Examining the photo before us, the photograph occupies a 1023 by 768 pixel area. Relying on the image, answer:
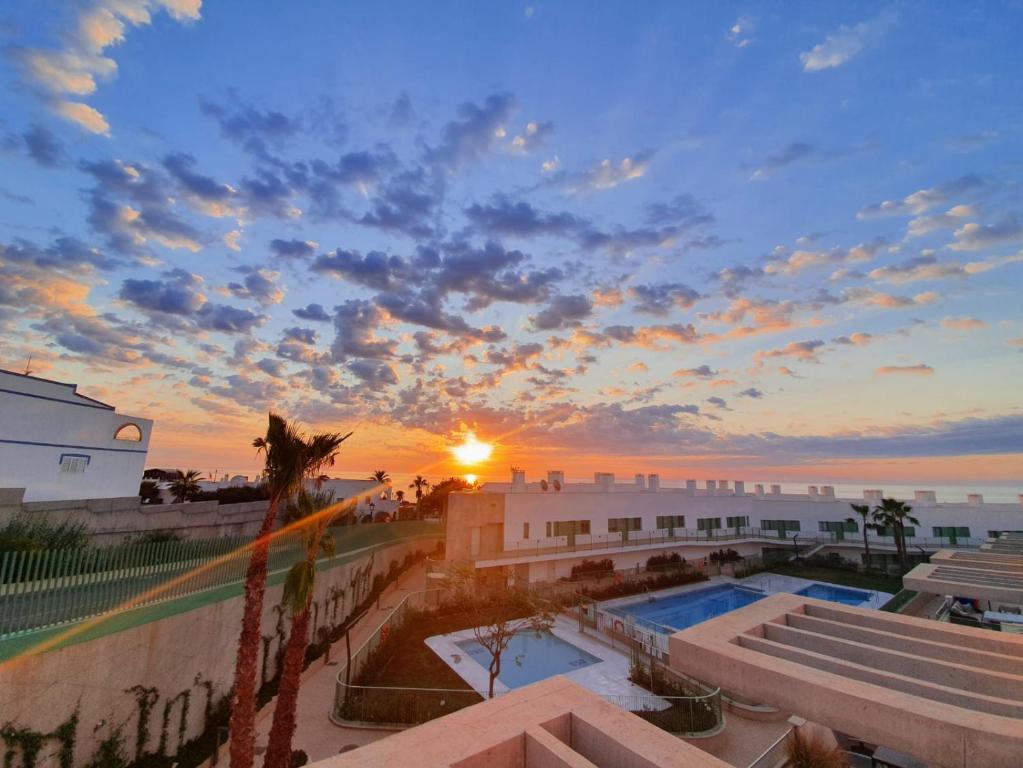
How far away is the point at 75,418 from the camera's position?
22984mm

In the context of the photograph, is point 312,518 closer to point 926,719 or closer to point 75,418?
point 926,719

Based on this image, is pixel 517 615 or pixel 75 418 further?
pixel 75 418

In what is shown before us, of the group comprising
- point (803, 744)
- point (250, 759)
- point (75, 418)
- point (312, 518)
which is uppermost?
point (75, 418)

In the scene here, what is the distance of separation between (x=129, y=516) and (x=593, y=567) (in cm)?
2554

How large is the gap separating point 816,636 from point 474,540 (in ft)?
77.6

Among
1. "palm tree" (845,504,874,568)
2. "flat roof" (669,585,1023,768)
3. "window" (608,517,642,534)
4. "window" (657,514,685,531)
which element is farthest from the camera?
"window" (657,514,685,531)

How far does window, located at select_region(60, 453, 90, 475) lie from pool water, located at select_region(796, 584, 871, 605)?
41.3 m

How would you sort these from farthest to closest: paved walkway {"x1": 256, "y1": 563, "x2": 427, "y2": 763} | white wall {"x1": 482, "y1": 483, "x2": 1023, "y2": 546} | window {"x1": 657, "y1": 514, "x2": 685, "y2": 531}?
window {"x1": 657, "y1": 514, "x2": 685, "y2": 531}, white wall {"x1": 482, "y1": 483, "x2": 1023, "y2": 546}, paved walkway {"x1": 256, "y1": 563, "x2": 427, "y2": 763}

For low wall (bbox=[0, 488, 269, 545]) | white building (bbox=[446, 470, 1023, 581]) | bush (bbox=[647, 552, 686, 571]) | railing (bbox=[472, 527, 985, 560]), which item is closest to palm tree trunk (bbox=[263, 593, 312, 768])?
low wall (bbox=[0, 488, 269, 545])

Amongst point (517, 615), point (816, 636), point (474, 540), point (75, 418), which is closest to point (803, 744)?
point (816, 636)

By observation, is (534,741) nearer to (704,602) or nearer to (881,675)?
(881,675)

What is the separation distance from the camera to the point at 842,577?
33031 mm

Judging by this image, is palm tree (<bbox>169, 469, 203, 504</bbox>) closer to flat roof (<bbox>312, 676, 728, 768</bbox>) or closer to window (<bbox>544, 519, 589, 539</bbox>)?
window (<bbox>544, 519, 589, 539</bbox>)

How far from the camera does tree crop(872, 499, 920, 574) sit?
34.8 m
